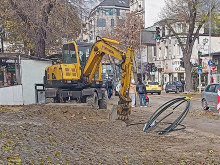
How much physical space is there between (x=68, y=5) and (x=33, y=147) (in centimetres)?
1718

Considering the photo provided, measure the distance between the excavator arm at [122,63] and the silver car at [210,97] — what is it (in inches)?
218

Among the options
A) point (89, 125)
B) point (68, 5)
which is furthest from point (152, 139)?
point (68, 5)

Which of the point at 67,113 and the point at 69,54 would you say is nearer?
the point at 67,113

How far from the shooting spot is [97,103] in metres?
17.8

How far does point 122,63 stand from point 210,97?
6.00 metres

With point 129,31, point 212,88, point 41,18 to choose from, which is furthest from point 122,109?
point 129,31

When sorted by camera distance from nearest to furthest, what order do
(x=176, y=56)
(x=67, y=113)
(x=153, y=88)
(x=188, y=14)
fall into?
1. (x=67, y=113)
2. (x=188, y=14)
3. (x=153, y=88)
4. (x=176, y=56)

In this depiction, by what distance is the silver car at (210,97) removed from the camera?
17.5 metres

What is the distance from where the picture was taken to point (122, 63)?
14555 mm

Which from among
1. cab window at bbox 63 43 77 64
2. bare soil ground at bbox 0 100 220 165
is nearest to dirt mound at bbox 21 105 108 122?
bare soil ground at bbox 0 100 220 165

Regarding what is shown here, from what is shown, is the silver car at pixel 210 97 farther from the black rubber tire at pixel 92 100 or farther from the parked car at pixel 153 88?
the parked car at pixel 153 88

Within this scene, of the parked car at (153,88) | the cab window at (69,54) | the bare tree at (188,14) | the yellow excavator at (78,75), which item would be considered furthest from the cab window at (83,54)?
the parked car at (153,88)

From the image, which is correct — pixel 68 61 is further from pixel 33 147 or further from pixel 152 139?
pixel 33 147

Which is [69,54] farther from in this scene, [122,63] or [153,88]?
[153,88]
